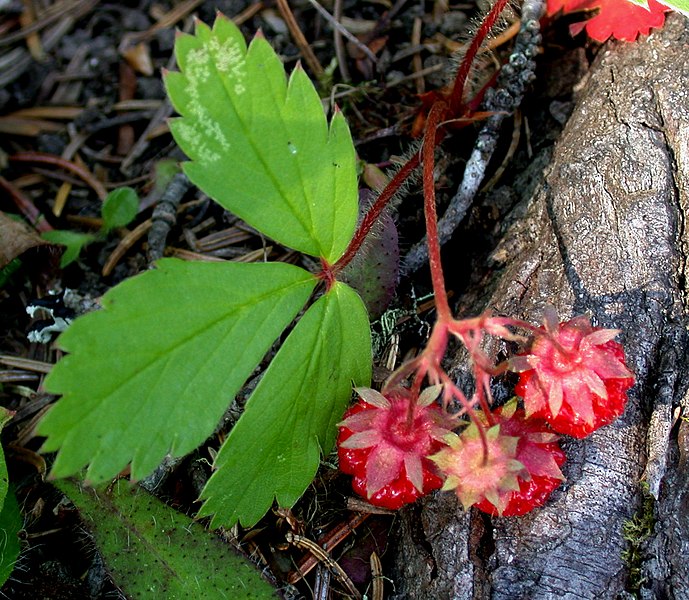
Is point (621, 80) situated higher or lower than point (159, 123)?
higher

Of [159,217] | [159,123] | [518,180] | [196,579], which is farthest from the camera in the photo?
[159,123]

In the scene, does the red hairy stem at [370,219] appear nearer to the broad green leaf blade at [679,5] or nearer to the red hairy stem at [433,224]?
the red hairy stem at [433,224]

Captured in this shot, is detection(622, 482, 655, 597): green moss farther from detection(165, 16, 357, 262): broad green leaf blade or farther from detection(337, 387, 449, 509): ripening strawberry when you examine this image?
detection(165, 16, 357, 262): broad green leaf blade

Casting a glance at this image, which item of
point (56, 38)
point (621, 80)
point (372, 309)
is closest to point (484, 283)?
point (372, 309)

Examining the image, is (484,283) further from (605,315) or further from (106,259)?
(106,259)

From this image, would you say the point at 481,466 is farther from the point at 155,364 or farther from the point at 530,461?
the point at 155,364

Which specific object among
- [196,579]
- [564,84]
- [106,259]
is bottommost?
[196,579]

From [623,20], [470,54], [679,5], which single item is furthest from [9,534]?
[623,20]
